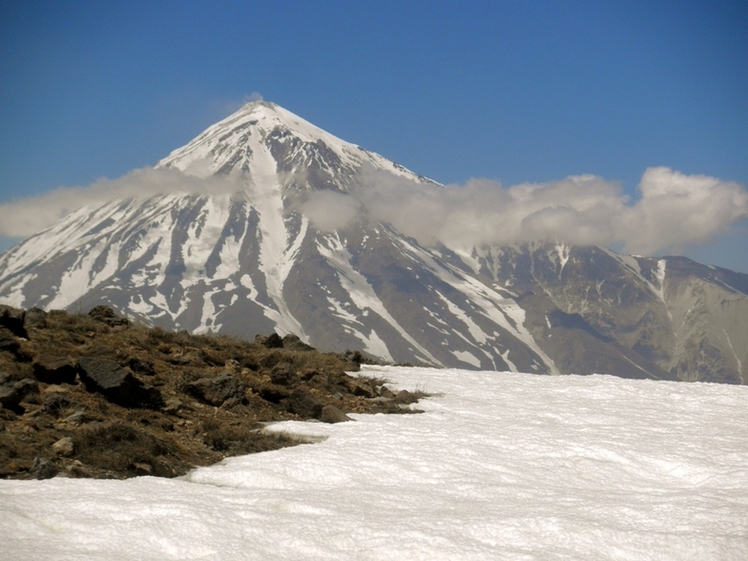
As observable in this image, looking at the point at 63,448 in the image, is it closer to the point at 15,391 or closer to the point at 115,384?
the point at 15,391

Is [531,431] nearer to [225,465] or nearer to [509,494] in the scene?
[509,494]

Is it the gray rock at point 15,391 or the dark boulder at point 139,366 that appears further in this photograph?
the dark boulder at point 139,366

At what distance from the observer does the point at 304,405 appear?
1258 cm

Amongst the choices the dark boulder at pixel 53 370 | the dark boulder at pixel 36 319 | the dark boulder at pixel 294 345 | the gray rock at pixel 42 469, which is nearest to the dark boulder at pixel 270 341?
the dark boulder at pixel 294 345

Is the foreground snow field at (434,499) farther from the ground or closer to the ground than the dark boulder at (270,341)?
closer to the ground

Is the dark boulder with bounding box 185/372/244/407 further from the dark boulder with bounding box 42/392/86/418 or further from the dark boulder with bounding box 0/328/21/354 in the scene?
the dark boulder with bounding box 0/328/21/354

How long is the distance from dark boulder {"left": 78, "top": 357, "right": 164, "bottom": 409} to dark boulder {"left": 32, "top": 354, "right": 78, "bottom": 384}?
0.17 meters

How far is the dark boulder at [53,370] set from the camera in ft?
35.9

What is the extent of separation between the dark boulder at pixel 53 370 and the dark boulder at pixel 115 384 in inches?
6.6

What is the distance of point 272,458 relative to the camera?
9.15 m

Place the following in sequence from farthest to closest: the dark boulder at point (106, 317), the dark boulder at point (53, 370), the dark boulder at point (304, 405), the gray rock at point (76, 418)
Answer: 1. the dark boulder at point (106, 317)
2. the dark boulder at point (304, 405)
3. the dark boulder at point (53, 370)
4. the gray rock at point (76, 418)

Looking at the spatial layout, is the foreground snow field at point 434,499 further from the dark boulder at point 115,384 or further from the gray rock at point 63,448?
the dark boulder at point 115,384

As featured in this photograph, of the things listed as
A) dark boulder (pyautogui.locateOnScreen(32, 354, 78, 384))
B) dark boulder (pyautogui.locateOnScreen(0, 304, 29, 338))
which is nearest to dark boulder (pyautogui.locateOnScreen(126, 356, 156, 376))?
dark boulder (pyautogui.locateOnScreen(32, 354, 78, 384))

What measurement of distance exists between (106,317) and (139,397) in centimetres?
687
